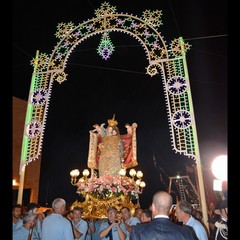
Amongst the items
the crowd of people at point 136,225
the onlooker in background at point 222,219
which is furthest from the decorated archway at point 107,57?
the onlooker in background at point 222,219

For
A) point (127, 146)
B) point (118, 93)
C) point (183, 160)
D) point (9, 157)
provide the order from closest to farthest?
point (9, 157) → point (127, 146) → point (183, 160) → point (118, 93)

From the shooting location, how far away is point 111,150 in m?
8.63

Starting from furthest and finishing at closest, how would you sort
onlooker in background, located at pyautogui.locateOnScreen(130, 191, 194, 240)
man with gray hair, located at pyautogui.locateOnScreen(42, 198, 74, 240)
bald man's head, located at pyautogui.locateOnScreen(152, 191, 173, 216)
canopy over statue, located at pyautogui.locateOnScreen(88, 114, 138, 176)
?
canopy over statue, located at pyautogui.locateOnScreen(88, 114, 138, 176)
man with gray hair, located at pyautogui.locateOnScreen(42, 198, 74, 240)
bald man's head, located at pyautogui.locateOnScreen(152, 191, 173, 216)
onlooker in background, located at pyautogui.locateOnScreen(130, 191, 194, 240)

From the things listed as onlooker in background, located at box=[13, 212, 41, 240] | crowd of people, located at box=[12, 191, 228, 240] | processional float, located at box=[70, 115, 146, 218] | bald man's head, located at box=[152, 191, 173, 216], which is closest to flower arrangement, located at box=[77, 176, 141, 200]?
processional float, located at box=[70, 115, 146, 218]

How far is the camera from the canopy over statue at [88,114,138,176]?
8539 millimetres

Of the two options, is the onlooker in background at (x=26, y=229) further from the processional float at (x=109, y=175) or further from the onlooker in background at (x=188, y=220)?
the processional float at (x=109, y=175)

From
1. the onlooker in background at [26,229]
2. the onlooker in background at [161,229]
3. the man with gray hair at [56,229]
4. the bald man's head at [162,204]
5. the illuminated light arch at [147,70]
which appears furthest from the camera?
the illuminated light arch at [147,70]

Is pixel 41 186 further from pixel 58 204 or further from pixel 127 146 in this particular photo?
pixel 58 204

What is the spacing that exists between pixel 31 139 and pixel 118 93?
4915mm

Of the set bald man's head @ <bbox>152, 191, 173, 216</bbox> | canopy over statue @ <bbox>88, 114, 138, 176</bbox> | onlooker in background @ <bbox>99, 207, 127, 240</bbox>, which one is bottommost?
onlooker in background @ <bbox>99, 207, 127, 240</bbox>

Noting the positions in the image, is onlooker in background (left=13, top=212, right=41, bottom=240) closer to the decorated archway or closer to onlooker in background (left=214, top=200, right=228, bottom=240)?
onlooker in background (left=214, top=200, right=228, bottom=240)

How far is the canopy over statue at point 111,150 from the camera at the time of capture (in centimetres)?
854

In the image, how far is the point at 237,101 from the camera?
212cm

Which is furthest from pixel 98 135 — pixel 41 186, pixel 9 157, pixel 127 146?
pixel 9 157
